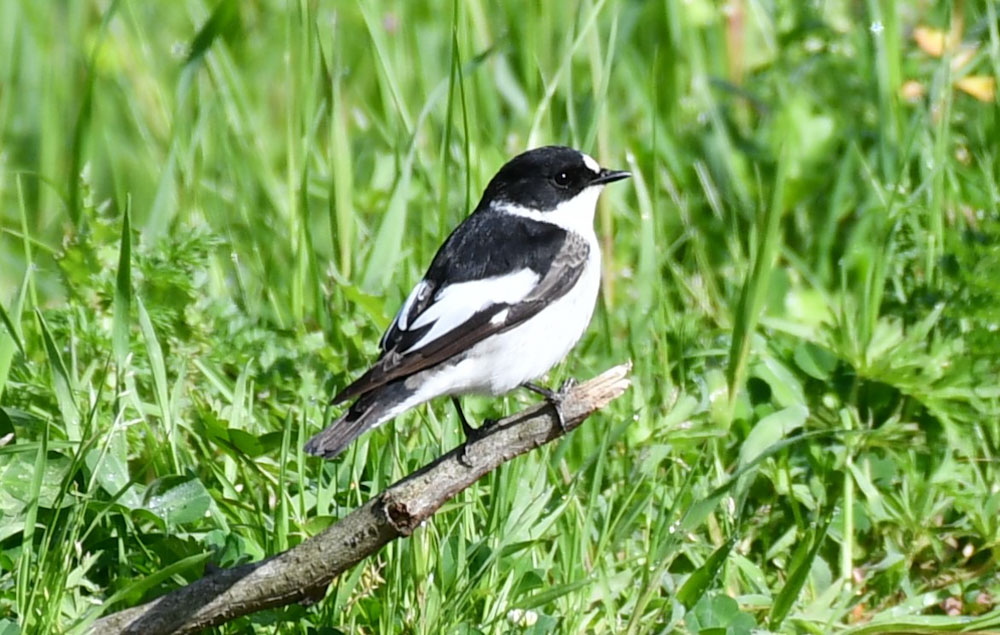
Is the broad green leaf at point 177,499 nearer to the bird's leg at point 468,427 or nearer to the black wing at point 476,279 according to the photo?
the black wing at point 476,279

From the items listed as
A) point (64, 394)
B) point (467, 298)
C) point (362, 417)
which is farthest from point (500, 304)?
point (64, 394)

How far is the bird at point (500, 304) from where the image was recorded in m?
3.38

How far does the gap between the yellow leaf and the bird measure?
1856mm

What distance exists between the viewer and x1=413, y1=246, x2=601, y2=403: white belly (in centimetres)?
359

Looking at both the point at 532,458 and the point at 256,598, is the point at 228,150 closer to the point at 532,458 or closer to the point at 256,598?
the point at 532,458

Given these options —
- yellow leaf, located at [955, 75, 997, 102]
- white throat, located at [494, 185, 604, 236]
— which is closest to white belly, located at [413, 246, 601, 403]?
white throat, located at [494, 185, 604, 236]

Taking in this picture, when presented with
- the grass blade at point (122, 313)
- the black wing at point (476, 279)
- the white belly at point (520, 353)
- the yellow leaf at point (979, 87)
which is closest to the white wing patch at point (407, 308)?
the black wing at point (476, 279)

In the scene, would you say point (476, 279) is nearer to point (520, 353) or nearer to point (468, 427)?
point (520, 353)

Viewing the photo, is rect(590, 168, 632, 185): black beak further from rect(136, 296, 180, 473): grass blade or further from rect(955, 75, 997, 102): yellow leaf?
rect(955, 75, 997, 102): yellow leaf

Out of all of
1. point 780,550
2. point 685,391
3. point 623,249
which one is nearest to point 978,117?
point 623,249

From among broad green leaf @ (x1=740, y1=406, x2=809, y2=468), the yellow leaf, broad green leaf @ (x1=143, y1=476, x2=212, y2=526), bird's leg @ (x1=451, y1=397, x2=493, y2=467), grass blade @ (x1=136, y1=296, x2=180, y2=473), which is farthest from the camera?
the yellow leaf

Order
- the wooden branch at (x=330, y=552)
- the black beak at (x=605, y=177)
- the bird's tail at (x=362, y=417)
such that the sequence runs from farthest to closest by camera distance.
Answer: the black beak at (x=605, y=177), the bird's tail at (x=362, y=417), the wooden branch at (x=330, y=552)

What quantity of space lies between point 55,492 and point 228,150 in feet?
7.40

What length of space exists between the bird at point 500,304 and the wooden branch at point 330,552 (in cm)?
16
